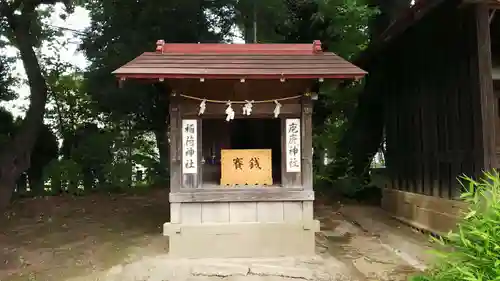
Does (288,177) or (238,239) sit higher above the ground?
(288,177)

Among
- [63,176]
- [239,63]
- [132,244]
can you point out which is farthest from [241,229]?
[63,176]

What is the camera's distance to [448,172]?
8.52m

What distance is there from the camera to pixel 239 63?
739cm

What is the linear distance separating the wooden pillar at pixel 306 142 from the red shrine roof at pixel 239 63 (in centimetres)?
66

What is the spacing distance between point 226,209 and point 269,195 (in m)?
0.74

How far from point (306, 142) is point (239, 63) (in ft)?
5.56

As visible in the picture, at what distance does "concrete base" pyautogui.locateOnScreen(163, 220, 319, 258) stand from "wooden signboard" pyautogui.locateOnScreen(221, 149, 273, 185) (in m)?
0.72

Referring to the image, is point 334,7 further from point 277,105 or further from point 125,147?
point 125,147

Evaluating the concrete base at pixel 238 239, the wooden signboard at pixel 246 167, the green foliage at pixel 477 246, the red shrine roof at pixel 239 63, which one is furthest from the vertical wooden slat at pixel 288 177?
the green foliage at pixel 477 246

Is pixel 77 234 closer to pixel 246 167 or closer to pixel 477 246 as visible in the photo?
pixel 246 167

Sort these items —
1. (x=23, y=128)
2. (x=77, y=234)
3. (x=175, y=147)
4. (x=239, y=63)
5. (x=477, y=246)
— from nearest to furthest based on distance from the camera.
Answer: (x=477, y=246) → (x=239, y=63) → (x=175, y=147) → (x=77, y=234) → (x=23, y=128)

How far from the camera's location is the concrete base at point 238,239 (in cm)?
747

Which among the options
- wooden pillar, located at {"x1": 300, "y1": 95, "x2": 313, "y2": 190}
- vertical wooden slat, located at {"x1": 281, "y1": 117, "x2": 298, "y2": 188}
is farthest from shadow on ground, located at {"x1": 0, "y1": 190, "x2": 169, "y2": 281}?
wooden pillar, located at {"x1": 300, "y1": 95, "x2": 313, "y2": 190}

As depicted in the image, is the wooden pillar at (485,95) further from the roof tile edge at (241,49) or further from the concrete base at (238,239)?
the concrete base at (238,239)
